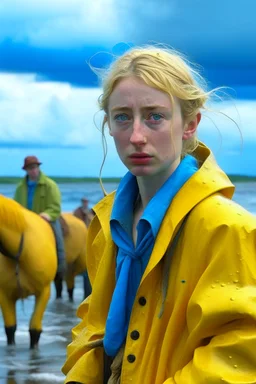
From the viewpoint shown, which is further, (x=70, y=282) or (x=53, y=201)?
(x=70, y=282)

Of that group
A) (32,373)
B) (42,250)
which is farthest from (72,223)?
(32,373)

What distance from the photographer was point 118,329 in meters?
2.62

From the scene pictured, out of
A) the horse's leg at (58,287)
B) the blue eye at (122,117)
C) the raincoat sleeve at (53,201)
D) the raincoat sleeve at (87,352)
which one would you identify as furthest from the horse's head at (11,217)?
the blue eye at (122,117)

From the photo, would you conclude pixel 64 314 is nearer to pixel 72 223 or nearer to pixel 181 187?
pixel 72 223

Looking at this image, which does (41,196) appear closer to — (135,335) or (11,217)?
(11,217)

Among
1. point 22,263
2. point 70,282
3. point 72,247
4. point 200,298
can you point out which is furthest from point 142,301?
point 70,282

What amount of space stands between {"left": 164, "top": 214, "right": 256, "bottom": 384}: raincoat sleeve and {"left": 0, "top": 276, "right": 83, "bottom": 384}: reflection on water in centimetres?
578

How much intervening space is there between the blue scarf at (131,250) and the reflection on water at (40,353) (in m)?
5.49

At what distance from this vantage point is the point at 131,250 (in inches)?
104

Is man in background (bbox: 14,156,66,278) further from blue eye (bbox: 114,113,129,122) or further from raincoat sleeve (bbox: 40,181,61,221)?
blue eye (bbox: 114,113,129,122)

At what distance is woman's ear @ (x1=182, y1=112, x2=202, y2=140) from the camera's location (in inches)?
104

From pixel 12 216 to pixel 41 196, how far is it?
9.22 ft

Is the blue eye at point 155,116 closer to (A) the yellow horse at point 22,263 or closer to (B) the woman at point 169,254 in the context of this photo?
(B) the woman at point 169,254

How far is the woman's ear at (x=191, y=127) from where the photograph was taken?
2641 mm
